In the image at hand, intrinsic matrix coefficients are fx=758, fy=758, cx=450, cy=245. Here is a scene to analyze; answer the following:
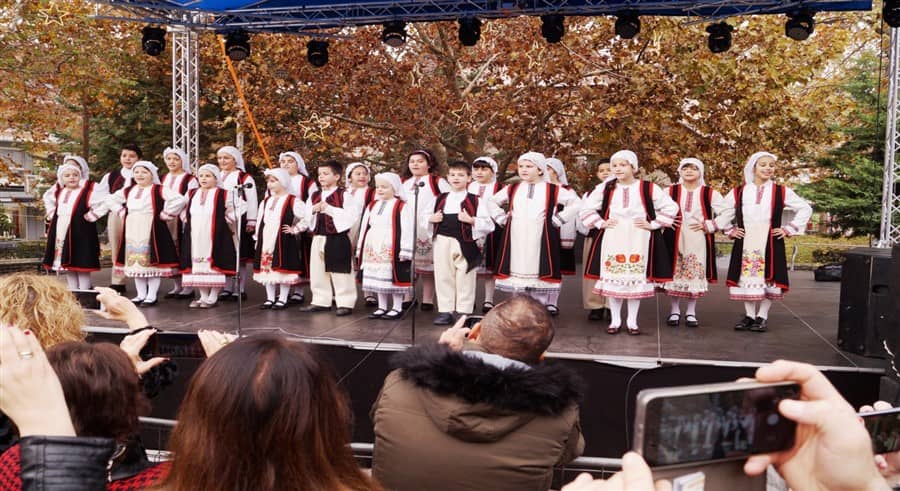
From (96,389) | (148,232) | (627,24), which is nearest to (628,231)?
(627,24)

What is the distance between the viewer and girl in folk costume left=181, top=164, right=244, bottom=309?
Answer: 7.47m


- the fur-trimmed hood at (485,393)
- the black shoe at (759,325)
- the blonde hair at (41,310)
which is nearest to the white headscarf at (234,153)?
the black shoe at (759,325)

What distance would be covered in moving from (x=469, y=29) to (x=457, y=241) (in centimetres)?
267

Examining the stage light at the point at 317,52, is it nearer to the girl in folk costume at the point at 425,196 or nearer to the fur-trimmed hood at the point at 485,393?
the girl in folk costume at the point at 425,196

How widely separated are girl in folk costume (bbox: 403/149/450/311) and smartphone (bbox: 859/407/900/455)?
6190 mm

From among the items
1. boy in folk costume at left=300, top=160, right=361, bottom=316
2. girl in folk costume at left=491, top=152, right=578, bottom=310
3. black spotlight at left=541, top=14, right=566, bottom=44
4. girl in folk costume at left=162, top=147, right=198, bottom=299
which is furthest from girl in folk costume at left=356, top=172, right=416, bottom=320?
black spotlight at left=541, top=14, right=566, bottom=44

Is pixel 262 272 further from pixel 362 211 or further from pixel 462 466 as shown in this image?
pixel 462 466

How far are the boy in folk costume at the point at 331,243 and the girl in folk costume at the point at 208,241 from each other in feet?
2.88

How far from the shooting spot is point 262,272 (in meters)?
7.46

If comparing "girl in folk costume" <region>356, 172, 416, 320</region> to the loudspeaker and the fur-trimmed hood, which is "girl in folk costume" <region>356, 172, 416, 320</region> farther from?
the fur-trimmed hood

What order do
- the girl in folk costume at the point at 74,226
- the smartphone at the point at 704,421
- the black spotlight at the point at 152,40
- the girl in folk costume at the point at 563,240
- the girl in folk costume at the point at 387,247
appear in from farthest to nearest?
the black spotlight at the point at 152,40 → the girl in folk costume at the point at 74,226 → the girl in folk costume at the point at 563,240 → the girl in folk costume at the point at 387,247 → the smartphone at the point at 704,421

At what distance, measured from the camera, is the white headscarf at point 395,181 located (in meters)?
6.98

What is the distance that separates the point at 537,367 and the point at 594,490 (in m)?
1.27

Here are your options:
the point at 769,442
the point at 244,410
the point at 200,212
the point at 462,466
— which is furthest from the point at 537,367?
the point at 200,212
